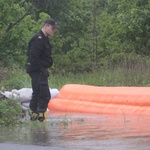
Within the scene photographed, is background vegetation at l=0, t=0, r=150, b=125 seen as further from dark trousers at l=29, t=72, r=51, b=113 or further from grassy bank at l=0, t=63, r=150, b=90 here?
dark trousers at l=29, t=72, r=51, b=113

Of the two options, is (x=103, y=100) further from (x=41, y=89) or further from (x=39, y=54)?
(x=39, y=54)

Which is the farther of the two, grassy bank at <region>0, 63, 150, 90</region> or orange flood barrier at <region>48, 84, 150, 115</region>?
grassy bank at <region>0, 63, 150, 90</region>

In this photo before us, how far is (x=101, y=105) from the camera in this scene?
40.5 feet

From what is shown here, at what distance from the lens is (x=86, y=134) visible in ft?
26.5

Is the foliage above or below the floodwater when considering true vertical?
below

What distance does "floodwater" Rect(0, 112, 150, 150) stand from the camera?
6.85 meters

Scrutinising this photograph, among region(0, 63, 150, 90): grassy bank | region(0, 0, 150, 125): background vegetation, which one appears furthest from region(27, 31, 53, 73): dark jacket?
region(0, 63, 150, 90): grassy bank

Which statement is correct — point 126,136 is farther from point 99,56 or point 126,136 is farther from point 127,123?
point 99,56

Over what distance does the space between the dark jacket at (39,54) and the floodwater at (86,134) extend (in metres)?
0.99

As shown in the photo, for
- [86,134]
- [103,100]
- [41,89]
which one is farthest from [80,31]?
[86,134]

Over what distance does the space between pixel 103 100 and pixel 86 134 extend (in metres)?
4.57

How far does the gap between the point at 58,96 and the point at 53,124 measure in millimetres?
4292

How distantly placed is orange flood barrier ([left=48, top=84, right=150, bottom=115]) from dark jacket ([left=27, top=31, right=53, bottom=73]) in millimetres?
2404

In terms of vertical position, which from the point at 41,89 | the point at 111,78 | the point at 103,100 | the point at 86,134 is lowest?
the point at 111,78
